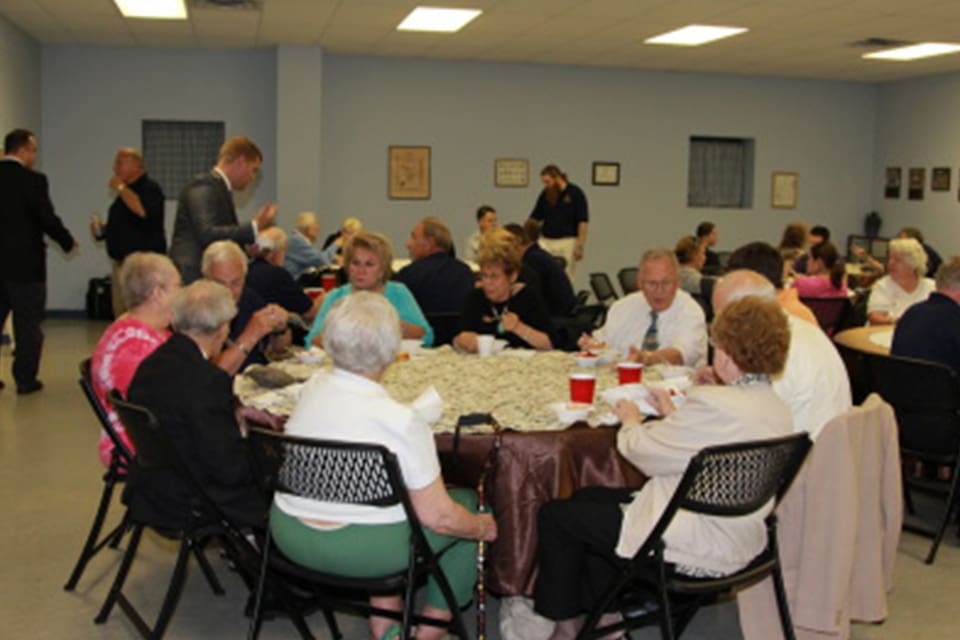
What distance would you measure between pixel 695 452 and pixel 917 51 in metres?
9.92

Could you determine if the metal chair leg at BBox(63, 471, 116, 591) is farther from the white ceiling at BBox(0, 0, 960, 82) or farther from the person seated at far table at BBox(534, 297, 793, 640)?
the white ceiling at BBox(0, 0, 960, 82)

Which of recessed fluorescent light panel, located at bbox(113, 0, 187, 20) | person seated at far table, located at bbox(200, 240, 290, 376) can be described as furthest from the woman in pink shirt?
recessed fluorescent light panel, located at bbox(113, 0, 187, 20)

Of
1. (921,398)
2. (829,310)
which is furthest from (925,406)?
(829,310)

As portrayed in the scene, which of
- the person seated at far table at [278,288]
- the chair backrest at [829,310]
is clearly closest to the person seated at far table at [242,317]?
the person seated at far table at [278,288]

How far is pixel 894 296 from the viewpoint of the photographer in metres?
6.77

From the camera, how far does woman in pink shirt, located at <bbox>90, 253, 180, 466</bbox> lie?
12.0 ft

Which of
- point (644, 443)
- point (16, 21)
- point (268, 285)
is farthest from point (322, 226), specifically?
point (644, 443)

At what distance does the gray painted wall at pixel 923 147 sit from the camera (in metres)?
12.6

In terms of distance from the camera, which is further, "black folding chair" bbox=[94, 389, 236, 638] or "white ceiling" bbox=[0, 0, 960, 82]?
"white ceiling" bbox=[0, 0, 960, 82]

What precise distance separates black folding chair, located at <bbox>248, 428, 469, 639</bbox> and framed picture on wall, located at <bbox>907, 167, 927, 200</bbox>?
1194cm

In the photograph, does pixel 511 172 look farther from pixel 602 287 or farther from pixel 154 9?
pixel 154 9

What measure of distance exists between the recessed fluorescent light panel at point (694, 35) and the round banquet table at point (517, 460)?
736 cm

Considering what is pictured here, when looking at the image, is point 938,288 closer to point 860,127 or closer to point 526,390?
point 526,390

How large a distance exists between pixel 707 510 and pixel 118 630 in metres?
2.10
